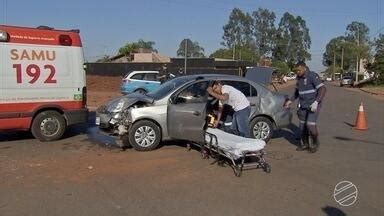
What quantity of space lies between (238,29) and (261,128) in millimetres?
123392

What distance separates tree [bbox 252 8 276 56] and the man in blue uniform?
12544 centimetres

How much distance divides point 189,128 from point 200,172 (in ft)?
6.21

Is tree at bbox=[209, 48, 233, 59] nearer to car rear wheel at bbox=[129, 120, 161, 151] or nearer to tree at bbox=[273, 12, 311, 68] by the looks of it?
tree at bbox=[273, 12, 311, 68]

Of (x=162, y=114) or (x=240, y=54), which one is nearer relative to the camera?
(x=162, y=114)

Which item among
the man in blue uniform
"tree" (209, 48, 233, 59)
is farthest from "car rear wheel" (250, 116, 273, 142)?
"tree" (209, 48, 233, 59)

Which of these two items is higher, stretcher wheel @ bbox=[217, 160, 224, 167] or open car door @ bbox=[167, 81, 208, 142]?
open car door @ bbox=[167, 81, 208, 142]

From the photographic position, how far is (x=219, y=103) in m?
10.1

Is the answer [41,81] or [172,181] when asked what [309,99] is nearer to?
[172,181]

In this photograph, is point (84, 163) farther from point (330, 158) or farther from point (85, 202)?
point (330, 158)

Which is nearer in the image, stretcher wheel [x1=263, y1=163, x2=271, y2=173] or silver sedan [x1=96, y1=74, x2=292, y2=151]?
stretcher wheel [x1=263, y1=163, x2=271, y2=173]

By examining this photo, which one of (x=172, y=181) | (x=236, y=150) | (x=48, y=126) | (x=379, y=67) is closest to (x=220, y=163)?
(x=236, y=150)

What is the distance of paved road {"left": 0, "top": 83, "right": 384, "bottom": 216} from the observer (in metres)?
6.33

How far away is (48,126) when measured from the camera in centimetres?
1155

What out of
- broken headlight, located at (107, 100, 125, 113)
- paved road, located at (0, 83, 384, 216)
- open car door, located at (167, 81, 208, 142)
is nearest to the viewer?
paved road, located at (0, 83, 384, 216)
